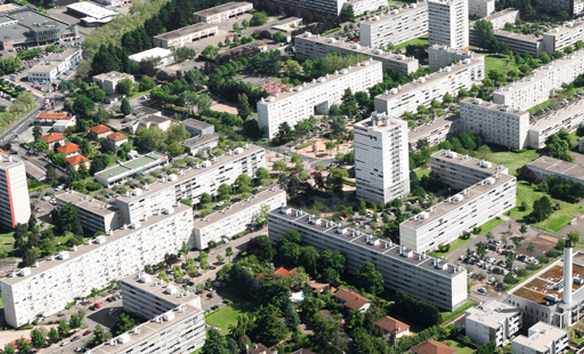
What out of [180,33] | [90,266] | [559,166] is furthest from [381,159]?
[180,33]

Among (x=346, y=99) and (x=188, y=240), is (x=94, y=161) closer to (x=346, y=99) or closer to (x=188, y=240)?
(x=188, y=240)

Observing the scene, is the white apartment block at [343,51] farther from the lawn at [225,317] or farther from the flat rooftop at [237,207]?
the lawn at [225,317]

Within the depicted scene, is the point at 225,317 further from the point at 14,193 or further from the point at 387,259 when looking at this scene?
the point at 14,193

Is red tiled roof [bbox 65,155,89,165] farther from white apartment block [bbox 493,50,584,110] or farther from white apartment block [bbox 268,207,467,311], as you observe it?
white apartment block [bbox 493,50,584,110]

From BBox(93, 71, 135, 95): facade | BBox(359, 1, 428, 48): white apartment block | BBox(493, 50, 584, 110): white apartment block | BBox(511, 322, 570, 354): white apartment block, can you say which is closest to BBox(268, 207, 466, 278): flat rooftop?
BBox(511, 322, 570, 354): white apartment block

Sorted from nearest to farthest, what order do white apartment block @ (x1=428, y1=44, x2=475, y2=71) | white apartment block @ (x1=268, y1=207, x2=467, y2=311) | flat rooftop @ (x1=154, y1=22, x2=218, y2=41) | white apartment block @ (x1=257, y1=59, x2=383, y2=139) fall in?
white apartment block @ (x1=268, y1=207, x2=467, y2=311) → white apartment block @ (x1=257, y1=59, x2=383, y2=139) → white apartment block @ (x1=428, y1=44, x2=475, y2=71) → flat rooftop @ (x1=154, y1=22, x2=218, y2=41)

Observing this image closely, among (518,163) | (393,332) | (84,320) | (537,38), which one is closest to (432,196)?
(518,163)

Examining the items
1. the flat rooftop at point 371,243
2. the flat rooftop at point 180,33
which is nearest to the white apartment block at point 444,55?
the flat rooftop at point 180,33
